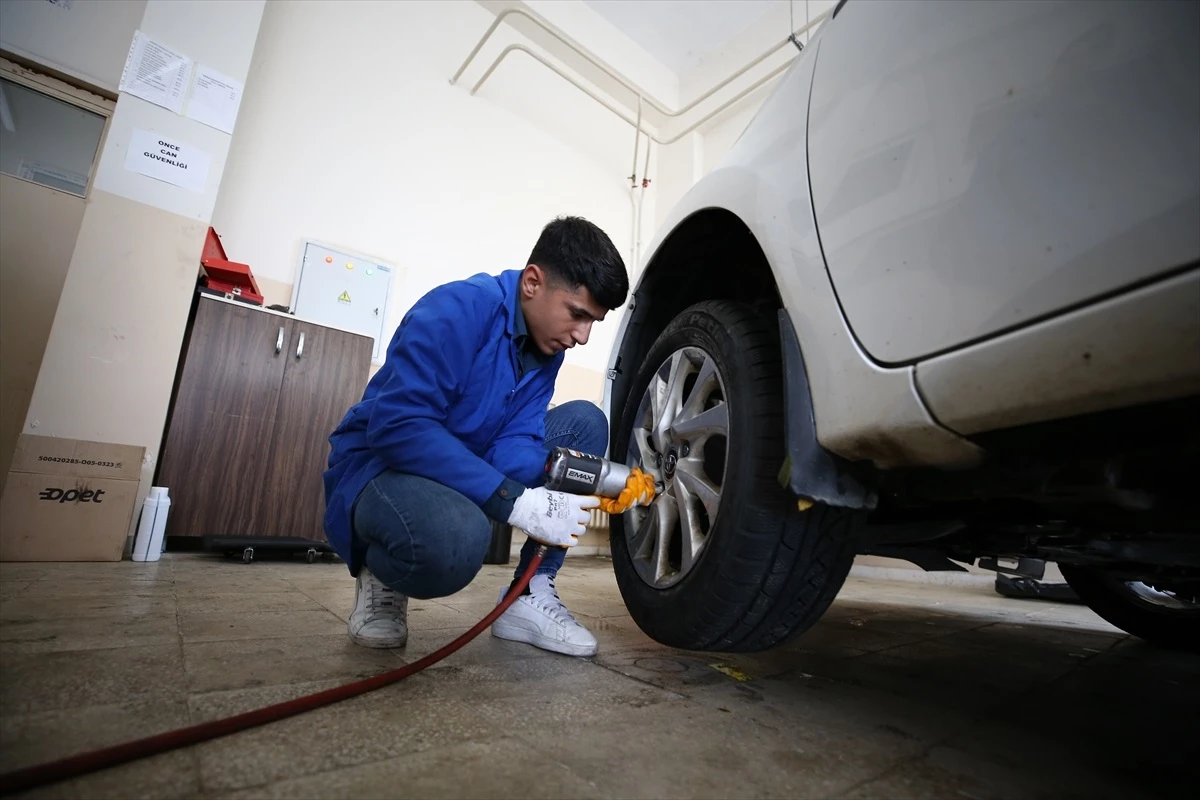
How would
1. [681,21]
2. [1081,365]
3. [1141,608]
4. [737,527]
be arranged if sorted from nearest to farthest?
[1081,365], [737,527], [1141,608], [681,21]

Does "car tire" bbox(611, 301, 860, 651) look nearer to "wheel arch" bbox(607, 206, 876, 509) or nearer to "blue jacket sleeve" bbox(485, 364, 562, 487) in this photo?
"wheel arch" bbox(607, 206, 876, 509)

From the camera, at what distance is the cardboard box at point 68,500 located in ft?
6.98

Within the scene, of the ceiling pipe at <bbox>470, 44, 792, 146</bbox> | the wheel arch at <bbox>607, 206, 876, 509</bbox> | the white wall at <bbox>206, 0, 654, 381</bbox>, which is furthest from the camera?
the ceiling pipe at <bbox>470, 44, 792, 146</bbox>

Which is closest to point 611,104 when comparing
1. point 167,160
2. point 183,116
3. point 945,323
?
point 183,116

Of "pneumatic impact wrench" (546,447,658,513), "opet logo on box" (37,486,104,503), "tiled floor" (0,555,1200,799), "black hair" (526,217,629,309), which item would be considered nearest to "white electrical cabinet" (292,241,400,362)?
"opet logo on box" (37,486,104,503)

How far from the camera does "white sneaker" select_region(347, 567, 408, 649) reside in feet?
3.65

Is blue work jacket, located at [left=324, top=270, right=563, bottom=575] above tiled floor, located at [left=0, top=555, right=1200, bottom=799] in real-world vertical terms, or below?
above

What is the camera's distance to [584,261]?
1220 millimetres

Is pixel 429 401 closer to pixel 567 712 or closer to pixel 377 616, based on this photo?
pixel 377 616

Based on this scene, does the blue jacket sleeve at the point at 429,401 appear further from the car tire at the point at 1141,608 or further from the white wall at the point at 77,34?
the white wall at the point at 77,34

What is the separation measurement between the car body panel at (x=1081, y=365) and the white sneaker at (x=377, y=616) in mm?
1062

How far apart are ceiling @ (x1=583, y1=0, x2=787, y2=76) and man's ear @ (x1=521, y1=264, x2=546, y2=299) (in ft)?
14.3

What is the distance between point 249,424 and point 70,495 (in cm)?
73

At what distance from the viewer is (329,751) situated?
63cm
